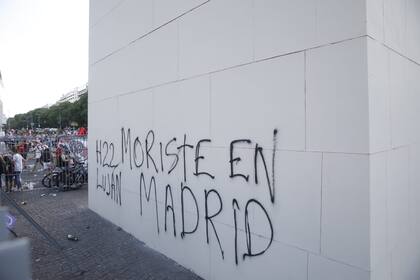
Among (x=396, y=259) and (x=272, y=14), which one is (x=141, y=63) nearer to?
(x=272, y=14)

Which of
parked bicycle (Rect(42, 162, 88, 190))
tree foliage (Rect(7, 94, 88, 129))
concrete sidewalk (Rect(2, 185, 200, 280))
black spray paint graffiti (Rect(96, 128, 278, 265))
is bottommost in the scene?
concrete sidewalk (Rect(2, 185, 200, 280))

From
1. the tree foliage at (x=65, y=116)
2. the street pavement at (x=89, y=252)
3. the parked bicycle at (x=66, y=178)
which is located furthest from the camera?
the tree foliage at (x=65, y=116)

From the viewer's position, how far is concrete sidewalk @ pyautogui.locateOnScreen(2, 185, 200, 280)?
4.71m

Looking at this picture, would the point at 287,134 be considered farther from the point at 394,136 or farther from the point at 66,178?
the point at 66,178

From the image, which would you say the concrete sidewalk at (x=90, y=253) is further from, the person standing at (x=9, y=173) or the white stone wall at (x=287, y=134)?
the person standing at (x=9, y=173)

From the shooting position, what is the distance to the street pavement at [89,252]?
4.71 metres

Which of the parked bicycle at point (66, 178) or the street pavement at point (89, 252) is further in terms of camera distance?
the parked bicycle at point (66, 178)

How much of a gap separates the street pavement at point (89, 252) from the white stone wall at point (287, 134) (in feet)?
1.09

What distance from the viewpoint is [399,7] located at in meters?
3.52

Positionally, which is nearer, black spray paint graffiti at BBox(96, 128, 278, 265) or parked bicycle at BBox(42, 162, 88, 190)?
black spray paint graffiti at BBox(96, 128, 278, 265)

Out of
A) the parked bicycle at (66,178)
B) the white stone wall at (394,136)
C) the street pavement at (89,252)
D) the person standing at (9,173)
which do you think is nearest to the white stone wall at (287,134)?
the white stone wall at (394,136)

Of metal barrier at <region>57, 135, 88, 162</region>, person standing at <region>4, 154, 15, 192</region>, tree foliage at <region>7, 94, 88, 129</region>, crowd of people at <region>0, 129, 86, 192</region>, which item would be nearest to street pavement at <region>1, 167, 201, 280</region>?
crowd of people at <region>0, 129, 86, 192</region>

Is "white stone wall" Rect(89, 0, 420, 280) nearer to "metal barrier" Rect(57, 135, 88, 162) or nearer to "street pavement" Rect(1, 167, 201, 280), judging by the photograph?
"street pavement" Rect(1, 167, 201, 280)

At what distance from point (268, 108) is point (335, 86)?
2.61 ft
